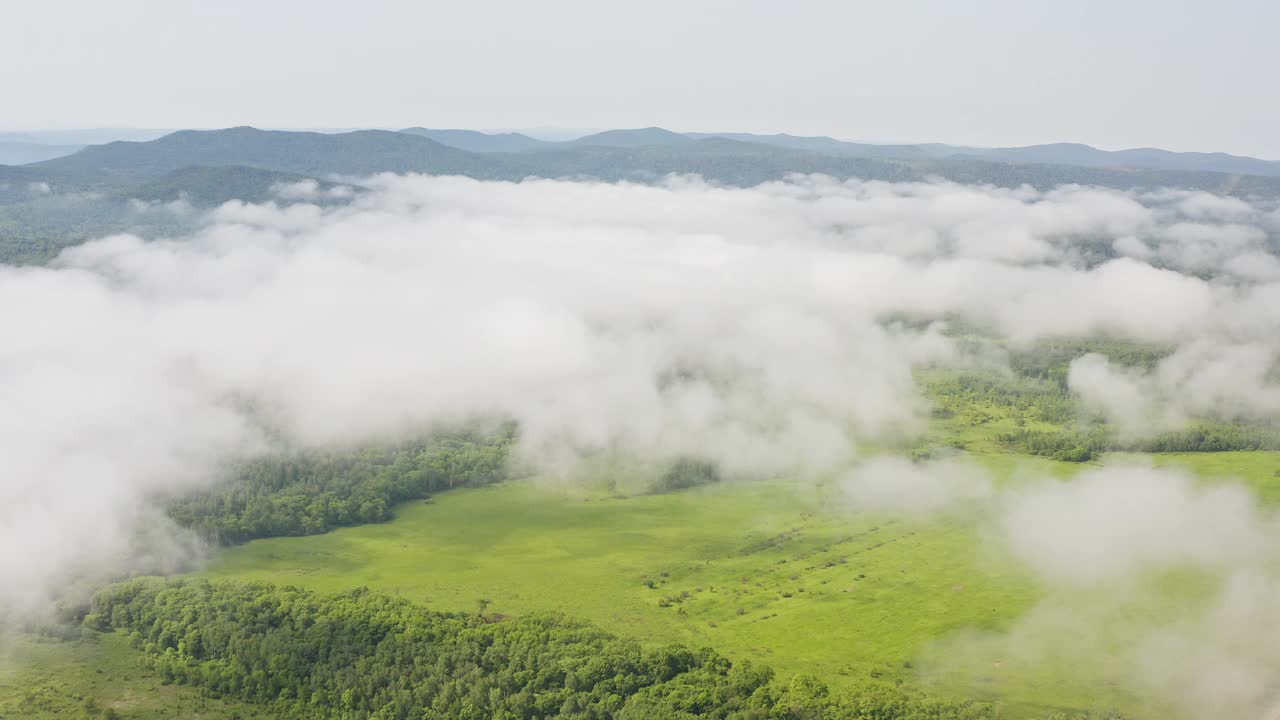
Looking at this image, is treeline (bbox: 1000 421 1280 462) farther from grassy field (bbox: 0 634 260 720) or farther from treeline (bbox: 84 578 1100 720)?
grassy field (bbox: 0 634 260 720)

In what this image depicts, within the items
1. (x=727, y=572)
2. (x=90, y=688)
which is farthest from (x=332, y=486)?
(x=727, y=572)

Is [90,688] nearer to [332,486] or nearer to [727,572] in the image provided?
[332,486]

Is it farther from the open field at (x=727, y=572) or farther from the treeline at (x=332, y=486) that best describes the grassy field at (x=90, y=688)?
the treeline at (x=332, y=486)

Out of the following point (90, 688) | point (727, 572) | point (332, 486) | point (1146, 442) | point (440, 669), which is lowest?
point (90, 688)

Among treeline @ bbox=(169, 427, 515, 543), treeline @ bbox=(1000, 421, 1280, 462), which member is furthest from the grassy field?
treeline @ bbox=(1000, 421, 1280, 462)

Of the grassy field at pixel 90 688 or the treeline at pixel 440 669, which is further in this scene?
the grassy field at pixel 90 688

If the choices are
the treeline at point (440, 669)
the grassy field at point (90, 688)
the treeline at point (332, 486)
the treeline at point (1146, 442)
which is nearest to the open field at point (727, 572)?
the treeline at point (332, 486)
